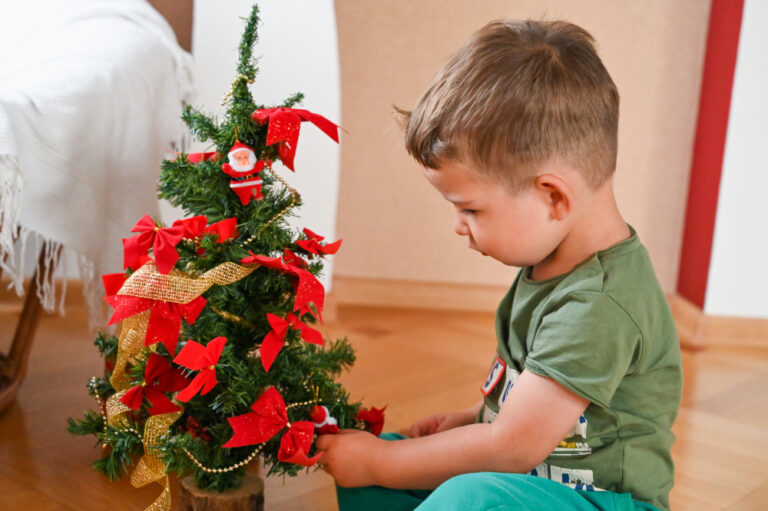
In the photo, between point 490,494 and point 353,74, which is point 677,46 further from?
point 490,494

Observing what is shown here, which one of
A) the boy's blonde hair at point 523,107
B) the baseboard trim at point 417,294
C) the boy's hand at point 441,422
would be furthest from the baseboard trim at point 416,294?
the boy's blonde hair at point 523,107

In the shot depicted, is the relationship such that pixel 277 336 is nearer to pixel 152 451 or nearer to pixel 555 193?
pixel 152 451

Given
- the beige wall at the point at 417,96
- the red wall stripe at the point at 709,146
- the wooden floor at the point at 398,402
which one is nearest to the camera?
the wooden floor at the point at 398,402

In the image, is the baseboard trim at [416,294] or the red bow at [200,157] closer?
the red bow at [200,157]

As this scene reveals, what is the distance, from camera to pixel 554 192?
2.39 feet

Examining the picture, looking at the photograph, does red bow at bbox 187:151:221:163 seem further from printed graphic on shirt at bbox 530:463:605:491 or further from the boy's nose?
printed graphic on shirt at bbox 530:463:605:491

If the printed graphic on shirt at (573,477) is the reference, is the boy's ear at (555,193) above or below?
above

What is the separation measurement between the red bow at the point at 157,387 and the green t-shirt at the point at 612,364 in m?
0.35

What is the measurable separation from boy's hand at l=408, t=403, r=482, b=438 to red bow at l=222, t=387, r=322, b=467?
196 millimetres

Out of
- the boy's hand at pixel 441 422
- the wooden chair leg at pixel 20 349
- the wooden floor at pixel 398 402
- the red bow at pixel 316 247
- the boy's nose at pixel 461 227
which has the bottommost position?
the wooden floor at pixel 398 402

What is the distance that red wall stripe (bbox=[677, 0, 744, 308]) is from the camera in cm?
184

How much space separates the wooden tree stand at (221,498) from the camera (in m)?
0.78

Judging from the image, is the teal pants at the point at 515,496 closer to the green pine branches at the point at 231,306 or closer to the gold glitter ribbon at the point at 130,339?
the green pine branches at the point at 231,306

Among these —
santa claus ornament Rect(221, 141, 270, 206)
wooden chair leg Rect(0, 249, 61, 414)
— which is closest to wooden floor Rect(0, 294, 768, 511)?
wooden chair leg Rect(0, 249, 61, 414)
